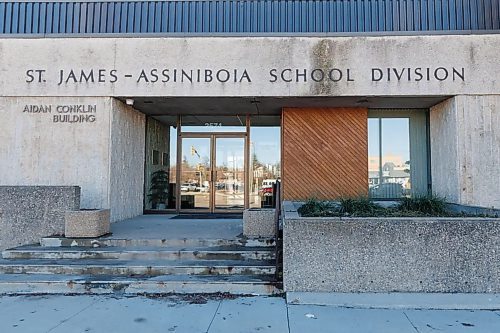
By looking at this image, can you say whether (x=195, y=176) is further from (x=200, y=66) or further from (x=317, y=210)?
(x=317, y=210)

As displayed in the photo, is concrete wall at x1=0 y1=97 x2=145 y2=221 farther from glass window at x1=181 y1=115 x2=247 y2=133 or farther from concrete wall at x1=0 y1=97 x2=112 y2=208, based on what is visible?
glass window at x1=181 y1=115 x2=247 y2=133

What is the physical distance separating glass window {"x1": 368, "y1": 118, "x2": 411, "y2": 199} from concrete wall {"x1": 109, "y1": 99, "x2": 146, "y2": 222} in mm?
6703

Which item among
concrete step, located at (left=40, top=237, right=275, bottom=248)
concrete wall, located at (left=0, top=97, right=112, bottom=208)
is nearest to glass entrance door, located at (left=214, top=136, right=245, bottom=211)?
concrete wall, located at (left=0, top=97, right=112, bottom=208)

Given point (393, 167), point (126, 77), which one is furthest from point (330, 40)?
point (126, 77)

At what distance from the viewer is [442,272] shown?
512 centimetres

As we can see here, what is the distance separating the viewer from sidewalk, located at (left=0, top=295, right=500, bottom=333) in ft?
14.0

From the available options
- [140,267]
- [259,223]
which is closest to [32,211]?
[140,267]

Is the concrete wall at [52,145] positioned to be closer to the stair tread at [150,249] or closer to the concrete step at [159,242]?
the concrete step at [159,242]

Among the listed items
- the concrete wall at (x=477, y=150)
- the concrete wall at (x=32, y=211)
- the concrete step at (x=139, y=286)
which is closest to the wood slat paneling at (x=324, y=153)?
the concrete wall at (x=477, y=150)

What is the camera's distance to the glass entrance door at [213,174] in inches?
469

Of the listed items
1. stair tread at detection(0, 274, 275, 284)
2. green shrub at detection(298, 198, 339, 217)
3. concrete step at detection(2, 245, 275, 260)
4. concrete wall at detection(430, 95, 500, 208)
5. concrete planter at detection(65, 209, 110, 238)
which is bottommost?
stair tread at detection(0, 274, 275, 284)

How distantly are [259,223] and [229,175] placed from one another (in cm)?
488

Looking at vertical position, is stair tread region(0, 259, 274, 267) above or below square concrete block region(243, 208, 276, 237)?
below

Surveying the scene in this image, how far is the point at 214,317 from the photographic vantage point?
458 cm
